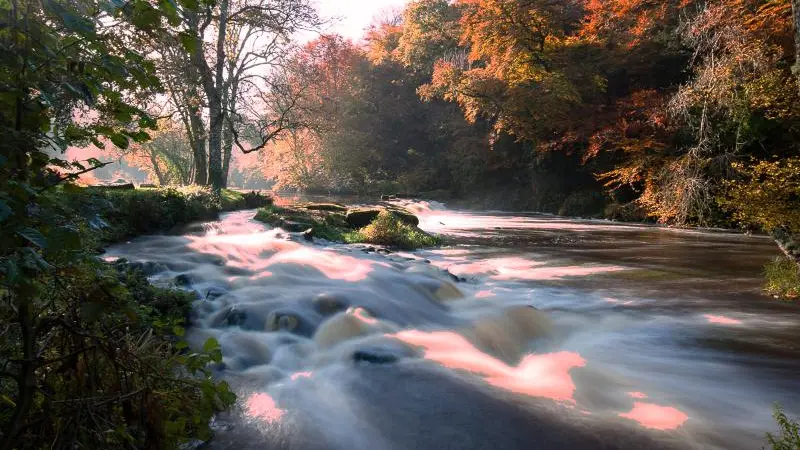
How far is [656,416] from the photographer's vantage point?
154 inches

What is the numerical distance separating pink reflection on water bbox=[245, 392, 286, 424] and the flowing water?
0.02 metres

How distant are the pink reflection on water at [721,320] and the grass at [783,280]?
1.70 meters

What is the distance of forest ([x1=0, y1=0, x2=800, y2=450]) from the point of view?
177 cm

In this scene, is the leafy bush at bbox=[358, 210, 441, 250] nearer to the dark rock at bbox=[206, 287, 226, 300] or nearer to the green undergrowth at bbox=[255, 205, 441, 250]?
the green undergrowth at bbox=[255, 205, 441, 250]

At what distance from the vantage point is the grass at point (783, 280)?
23.9ft

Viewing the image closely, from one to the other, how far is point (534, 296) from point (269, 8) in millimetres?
16609

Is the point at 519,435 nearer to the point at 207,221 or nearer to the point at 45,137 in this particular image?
the point at 45,137

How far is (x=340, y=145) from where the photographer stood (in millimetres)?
40219

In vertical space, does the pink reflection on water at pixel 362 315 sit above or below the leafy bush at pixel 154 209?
below

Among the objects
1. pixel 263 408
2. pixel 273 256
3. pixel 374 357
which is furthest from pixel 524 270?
pixel 263 408

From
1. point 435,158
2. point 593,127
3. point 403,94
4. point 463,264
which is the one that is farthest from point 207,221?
point 403,94

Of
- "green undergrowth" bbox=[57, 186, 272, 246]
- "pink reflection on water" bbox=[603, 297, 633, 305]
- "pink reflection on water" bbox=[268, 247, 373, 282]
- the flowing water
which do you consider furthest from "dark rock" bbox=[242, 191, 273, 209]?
"pink reflection on water" bbox=[603, 297, 633, 305]

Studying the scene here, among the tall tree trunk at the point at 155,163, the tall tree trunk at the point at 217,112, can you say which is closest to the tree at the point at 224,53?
the tall tree trunk at the point at 217,112

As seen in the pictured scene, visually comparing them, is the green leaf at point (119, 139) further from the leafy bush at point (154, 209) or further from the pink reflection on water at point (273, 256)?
the leafy bush at point (154, 209)
